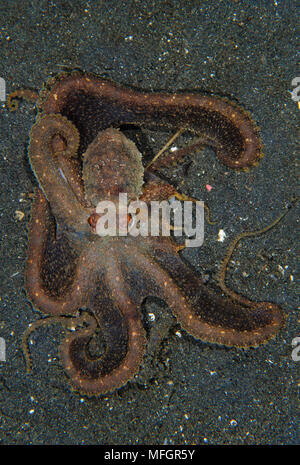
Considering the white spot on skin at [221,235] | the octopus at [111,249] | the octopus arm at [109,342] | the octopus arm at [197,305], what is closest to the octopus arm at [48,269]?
the octopus at [111,249]

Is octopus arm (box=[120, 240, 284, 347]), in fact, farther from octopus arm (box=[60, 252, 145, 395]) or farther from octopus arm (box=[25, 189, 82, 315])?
octopus arm (box=[25, 189, 82, 315])

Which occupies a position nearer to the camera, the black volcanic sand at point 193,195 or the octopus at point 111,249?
the octopus at point 111,249

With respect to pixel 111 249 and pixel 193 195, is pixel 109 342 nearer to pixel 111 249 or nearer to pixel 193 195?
pixel 111 249

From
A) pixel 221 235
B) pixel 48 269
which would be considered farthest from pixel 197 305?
pixel 48 269

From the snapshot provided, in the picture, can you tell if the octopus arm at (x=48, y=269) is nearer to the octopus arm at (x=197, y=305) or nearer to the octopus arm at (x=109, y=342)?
the octopus arm at (x=109, y=342)
